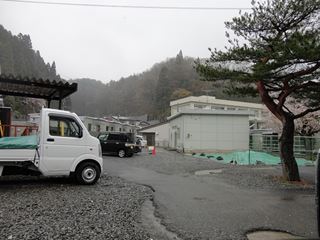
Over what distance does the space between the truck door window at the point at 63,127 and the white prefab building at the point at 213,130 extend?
24.4 metres

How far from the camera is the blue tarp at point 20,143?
8891mm

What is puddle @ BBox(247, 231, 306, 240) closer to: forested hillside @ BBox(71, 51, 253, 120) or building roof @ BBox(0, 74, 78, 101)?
building roof @ BBox(0, 74, 78, 101)

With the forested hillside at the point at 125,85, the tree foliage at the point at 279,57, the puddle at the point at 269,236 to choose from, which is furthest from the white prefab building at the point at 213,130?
the forested hillside at the point at 125,85

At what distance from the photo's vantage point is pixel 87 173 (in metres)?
10.3

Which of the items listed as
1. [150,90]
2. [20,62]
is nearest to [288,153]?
[20,62]

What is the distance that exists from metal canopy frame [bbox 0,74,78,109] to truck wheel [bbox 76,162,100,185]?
9.99 feet

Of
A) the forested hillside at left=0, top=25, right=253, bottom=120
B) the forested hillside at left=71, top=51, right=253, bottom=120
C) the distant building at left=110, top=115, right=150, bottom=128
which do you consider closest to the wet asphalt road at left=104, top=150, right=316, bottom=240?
the forested hillside at left=0, top=25, right=253, bottom=120

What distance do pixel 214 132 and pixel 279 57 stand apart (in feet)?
78.5

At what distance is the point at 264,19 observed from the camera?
12.7 metres

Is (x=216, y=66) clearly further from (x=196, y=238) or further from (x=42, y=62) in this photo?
(x=42, y=62)

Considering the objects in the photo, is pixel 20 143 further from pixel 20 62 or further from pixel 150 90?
pixel 150 90

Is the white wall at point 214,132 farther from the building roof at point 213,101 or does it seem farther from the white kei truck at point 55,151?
the building roof at point 213,101

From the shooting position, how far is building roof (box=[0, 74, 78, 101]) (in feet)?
36.3

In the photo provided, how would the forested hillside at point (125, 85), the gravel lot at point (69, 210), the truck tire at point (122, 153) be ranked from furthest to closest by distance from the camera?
the forested hillside at point (125, 85) < the truck tire at point (122, 153) < the gravel lot at point (69, 210)
